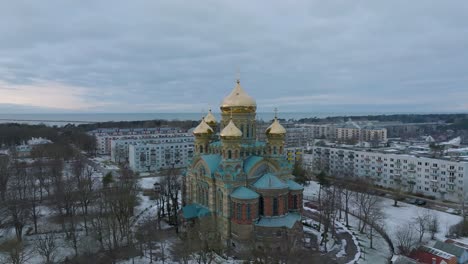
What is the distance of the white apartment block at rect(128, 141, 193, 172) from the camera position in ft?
202

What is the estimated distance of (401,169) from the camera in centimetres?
4709

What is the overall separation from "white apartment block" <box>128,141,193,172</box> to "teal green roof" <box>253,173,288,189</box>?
3545 centimetres

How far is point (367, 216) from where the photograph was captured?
1155 inches

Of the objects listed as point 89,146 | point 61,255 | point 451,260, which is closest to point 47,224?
point 61,255

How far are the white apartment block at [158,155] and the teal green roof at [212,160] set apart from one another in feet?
105

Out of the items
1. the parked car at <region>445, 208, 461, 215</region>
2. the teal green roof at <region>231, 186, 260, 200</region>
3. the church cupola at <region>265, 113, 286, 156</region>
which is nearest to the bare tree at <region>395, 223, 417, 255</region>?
the teal green roof at <region>231, 186, 260, 200</region>

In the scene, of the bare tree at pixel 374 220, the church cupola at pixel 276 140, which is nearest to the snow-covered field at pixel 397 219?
the bare tree at pixel 374 220

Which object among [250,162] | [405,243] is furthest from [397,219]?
[250,162]

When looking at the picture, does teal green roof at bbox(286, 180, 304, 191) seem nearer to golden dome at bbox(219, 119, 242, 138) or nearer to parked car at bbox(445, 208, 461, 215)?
golden dome at bbox(219, 119, 242, 138)

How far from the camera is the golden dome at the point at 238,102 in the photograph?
95.2ft

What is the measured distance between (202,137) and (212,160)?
3.57m

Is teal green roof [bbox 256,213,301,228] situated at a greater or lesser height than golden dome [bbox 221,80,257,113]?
lesser

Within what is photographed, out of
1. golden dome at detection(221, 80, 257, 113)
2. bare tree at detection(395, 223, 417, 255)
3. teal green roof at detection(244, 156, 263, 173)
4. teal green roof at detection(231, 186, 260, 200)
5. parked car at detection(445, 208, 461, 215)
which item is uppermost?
golden dome at detection(221, 80, 257, 113)

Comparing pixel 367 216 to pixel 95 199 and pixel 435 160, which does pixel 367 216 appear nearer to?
pixel 435 160
